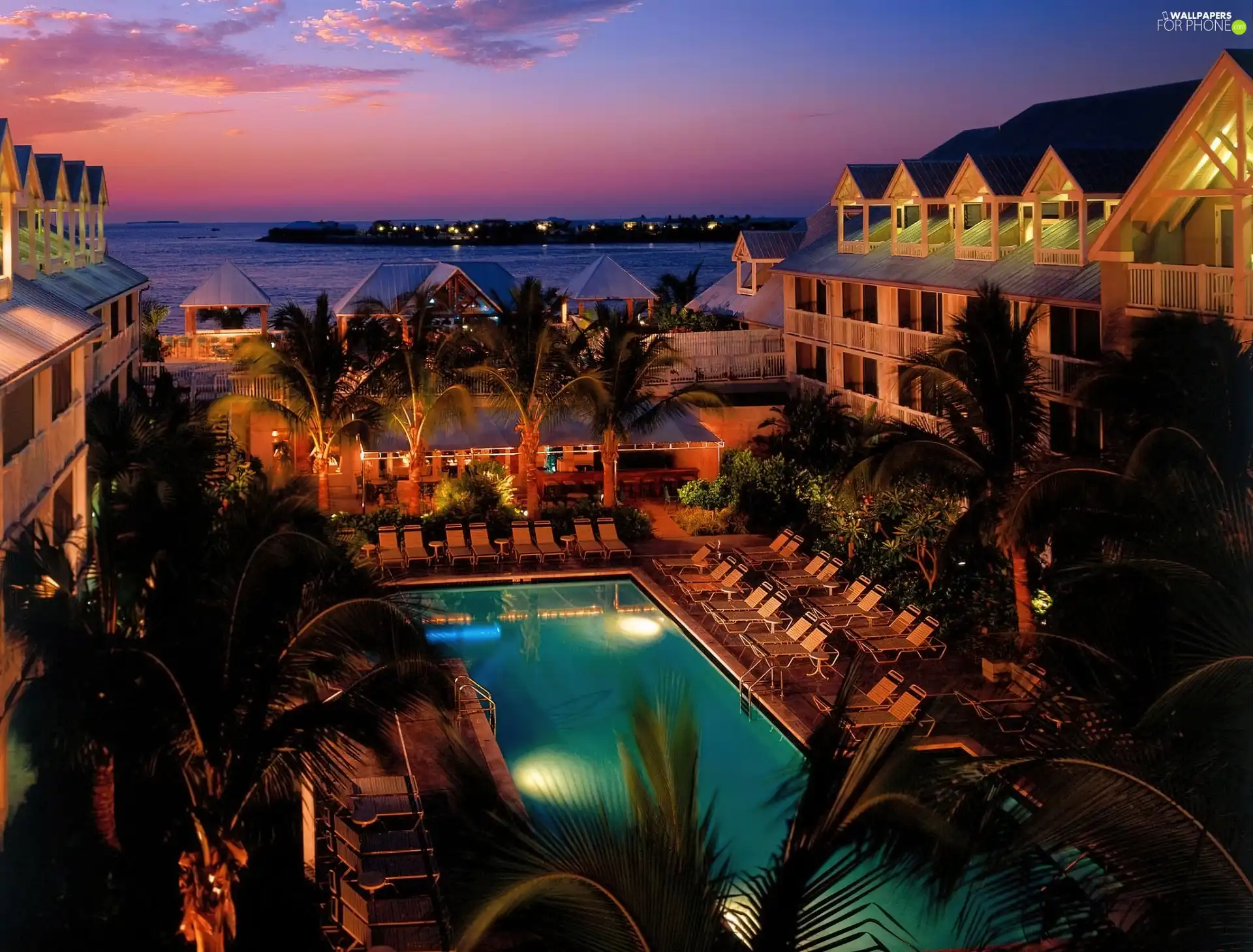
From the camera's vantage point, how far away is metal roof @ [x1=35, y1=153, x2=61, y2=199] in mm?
23641

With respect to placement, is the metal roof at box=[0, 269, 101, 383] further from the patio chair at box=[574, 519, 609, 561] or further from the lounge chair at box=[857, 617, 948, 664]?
the patio chair at box=[574, 519, 609, 561]

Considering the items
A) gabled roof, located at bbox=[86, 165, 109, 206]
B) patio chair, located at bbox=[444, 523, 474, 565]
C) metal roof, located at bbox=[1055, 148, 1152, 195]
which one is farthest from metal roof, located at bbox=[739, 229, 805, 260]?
gabled roof, located at bbox=[86, 165, 109, 206]

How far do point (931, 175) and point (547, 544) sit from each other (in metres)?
10.8

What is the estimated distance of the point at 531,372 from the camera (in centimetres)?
2739

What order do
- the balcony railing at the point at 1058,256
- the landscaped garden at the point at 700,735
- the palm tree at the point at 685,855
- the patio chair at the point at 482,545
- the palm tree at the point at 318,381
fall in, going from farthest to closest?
the palm tree at the point at 318,381 → the patio chair at the point at 482,545 → the balcony railing at the point at 1058,256 → the landscaped garden at the point at 700,735 → the palm tree at the point at 685,855

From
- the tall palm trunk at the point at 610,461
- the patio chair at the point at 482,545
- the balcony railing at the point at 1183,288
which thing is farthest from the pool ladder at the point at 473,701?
the tall palm trunk at the point at 610,461

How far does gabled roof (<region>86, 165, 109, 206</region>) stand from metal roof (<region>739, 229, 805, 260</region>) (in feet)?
57.5

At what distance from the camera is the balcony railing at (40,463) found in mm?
11969

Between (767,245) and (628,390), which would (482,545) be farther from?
(767,245)

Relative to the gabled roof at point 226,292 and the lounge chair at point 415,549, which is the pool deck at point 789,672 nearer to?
the lounge chair at point 415,549

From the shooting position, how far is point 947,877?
6777 millimetres

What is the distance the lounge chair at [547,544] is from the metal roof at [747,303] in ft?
41.0

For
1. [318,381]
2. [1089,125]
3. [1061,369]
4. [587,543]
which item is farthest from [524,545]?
[1089,125]

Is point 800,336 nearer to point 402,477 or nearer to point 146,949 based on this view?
point 402,477
